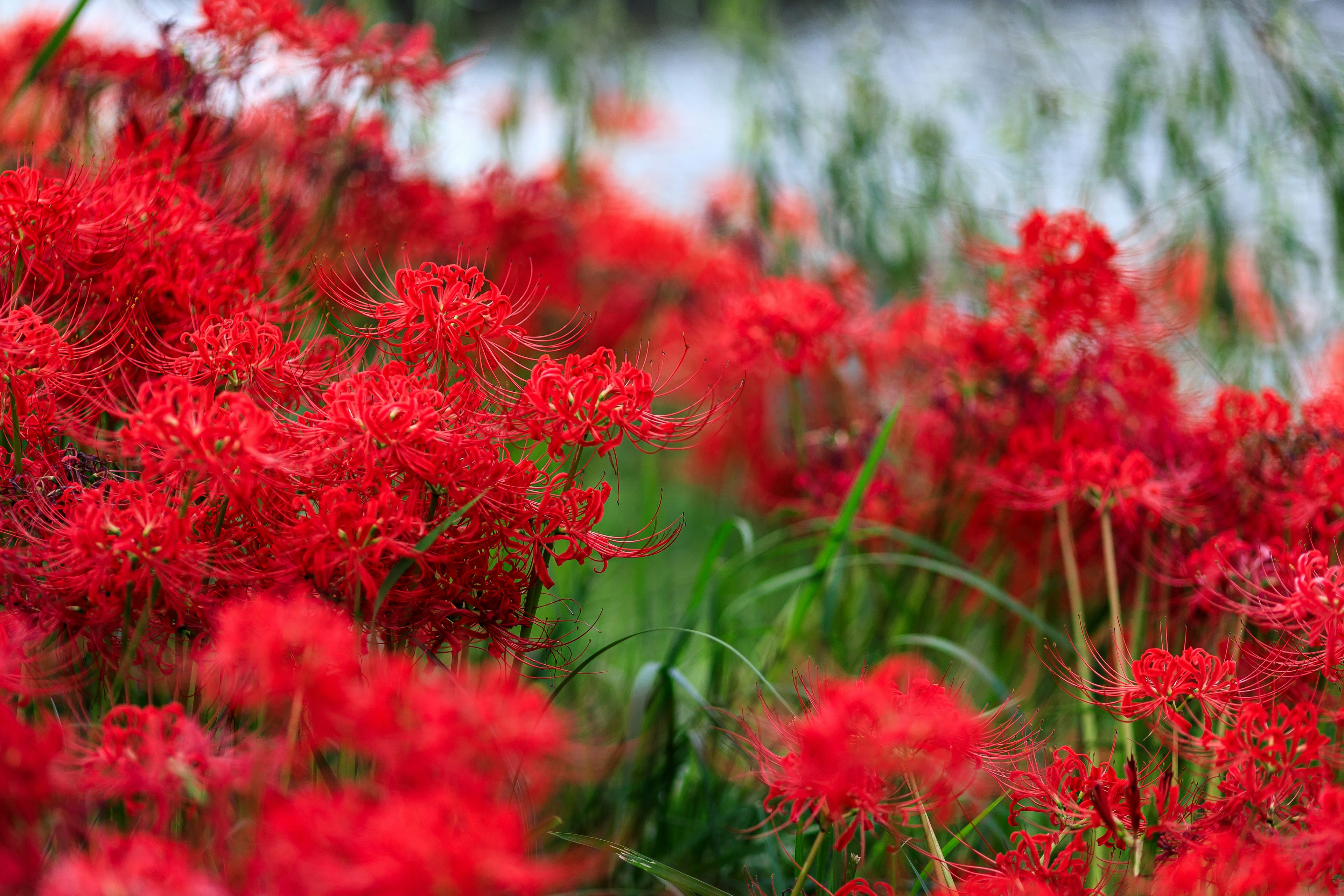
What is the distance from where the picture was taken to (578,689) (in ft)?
4.85

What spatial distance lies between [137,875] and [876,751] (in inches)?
18.8

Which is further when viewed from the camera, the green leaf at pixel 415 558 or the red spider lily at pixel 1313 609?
the red spider lily at pixel 1313 609

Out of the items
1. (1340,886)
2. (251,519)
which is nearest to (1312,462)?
(1340,886)

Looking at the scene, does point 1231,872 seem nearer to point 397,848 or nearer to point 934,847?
point 934,847

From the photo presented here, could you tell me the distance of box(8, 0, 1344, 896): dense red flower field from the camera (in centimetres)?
63

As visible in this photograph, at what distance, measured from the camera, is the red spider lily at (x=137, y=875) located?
52cm

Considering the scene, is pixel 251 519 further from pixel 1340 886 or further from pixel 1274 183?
pixel 1274 183

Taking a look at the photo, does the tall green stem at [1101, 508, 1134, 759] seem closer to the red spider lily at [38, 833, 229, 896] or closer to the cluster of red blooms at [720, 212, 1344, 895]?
the cluster of red blooms at [720, 212, 1344, 895]

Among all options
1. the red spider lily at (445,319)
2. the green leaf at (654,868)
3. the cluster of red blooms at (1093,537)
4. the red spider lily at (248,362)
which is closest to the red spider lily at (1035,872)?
the cluster of red blooms at (1093,537)

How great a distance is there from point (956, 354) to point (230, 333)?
1096 mm

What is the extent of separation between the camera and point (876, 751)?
0.72 metres

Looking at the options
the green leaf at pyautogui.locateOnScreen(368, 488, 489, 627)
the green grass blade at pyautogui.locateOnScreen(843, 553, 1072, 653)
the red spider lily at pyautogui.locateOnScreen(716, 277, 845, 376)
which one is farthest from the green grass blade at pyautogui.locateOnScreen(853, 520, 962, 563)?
the green leaf at pyautogui.locateOnScreen(368, 488, 489, 627)

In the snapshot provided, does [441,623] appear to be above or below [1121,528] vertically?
above

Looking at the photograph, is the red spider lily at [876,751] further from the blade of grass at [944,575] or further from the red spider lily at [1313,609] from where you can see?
the blade of grass at [944,575]
